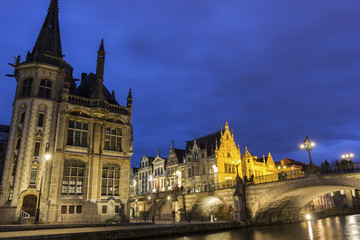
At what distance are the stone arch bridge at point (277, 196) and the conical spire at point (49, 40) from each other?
1179 inches

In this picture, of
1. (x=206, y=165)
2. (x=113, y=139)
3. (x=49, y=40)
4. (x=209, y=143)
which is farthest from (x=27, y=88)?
(x=209, y=143)

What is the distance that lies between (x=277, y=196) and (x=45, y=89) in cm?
3193

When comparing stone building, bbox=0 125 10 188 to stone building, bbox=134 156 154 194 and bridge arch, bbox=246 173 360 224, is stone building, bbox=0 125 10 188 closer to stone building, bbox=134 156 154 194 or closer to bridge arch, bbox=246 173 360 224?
bridge arch, bbox=246 173 360 224

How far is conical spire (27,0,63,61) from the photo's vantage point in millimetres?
36562

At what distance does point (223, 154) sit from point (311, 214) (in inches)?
812

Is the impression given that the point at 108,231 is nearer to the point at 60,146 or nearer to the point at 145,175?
the point at 60,146

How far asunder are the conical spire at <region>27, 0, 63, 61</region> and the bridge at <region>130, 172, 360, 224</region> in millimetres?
29729

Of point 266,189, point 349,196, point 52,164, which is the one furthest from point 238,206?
point 349,196

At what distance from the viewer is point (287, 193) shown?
30.7 m

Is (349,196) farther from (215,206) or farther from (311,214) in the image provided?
(215,206)

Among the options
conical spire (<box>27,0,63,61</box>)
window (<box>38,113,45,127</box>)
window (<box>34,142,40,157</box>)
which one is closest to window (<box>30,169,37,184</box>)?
window (<box>34,142,40,157</box>)

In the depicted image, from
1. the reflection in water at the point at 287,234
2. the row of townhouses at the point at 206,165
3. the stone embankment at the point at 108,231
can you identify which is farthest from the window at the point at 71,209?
the row of townhouses at the point at 206,165

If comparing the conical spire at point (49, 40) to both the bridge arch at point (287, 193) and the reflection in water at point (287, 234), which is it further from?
the bridge arch at point (287, 193)

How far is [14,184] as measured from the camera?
30.6m
